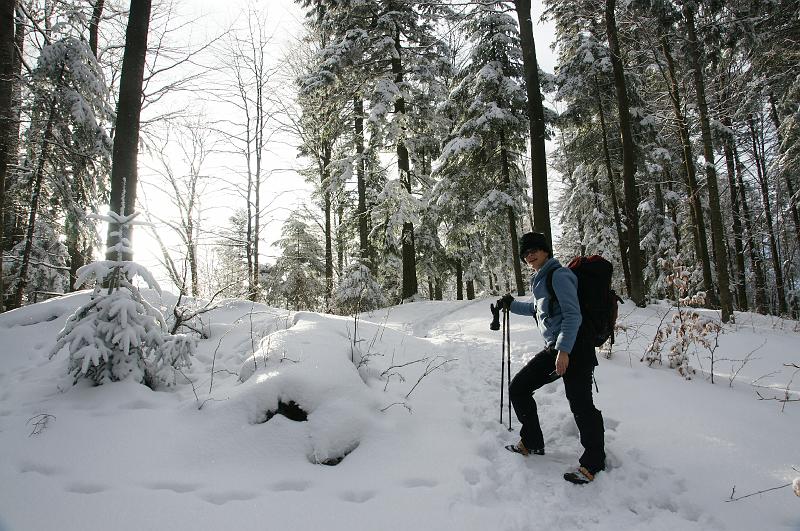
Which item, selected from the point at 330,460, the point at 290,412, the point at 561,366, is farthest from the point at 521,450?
the point at 290,412

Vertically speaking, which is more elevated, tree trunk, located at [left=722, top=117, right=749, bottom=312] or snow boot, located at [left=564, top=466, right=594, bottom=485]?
tree trunk, located at [left=722, top=117, right=749, bottom=312]

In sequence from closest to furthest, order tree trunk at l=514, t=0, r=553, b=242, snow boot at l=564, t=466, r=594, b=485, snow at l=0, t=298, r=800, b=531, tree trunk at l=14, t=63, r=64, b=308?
1. snow at l=0, t=298, r=800, b=531
2. snow boot at l=564, t=466, r=594, b=485
3. tree trunk at l=14, t=63, r=64, b=308
4. tree trunk at l=514, t=0, r=553, b=242

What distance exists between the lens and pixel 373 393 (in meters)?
4.21

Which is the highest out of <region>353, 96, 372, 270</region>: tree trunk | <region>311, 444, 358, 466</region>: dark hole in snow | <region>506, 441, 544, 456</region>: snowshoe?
<region>353, 96, 372, 270</region>: tree trunk

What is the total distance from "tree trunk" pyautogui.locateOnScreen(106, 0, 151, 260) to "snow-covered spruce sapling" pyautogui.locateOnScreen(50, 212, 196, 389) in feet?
4.10

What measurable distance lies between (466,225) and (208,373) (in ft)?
43.4

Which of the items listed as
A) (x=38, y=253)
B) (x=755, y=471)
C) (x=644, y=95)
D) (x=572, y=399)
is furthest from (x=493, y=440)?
(x=644, y=95)

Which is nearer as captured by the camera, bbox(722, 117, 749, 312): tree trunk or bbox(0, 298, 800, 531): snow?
bbox(0, 298, 800, 531): snow

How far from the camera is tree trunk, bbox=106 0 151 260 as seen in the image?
5340 mm

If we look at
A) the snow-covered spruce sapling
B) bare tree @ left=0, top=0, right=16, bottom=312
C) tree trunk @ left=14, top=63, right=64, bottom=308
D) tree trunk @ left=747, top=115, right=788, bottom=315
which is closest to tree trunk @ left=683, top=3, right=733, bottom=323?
tree trunk @ left=747, top=115, right=788, bottom=315

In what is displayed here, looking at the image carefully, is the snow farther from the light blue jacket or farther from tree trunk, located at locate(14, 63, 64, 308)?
tree trunk, located at locate(14, 63, 64, 308)

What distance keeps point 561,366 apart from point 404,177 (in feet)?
37.6

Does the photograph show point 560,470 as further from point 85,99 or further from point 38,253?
point 38,253

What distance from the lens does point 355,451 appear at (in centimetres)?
347
